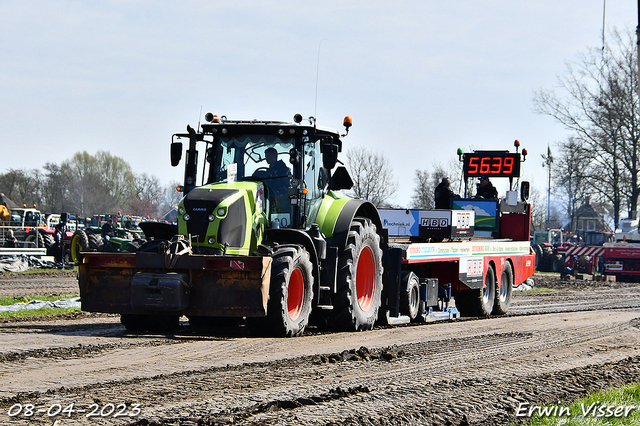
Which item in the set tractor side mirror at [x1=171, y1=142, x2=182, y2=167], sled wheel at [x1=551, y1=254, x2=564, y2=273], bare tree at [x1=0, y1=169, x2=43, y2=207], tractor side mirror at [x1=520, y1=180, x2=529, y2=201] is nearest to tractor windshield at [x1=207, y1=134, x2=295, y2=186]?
tractor side mirror at [x1=171, y1=142, x2=182, y2=167]

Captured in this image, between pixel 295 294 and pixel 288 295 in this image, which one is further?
pixel 295 294

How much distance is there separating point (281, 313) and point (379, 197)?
35.7 metres

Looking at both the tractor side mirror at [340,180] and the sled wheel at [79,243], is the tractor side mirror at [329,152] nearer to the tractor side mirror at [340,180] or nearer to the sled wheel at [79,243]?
the tractor side mirror at [340,180]

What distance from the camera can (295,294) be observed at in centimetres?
992

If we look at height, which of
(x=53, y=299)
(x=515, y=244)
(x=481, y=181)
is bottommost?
(x=53, y=299)

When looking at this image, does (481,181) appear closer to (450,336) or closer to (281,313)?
(450,336)

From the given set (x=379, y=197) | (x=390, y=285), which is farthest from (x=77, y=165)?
(x=390, y=285)

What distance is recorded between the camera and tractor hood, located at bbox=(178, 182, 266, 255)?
9586 mm

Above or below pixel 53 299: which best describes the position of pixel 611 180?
above

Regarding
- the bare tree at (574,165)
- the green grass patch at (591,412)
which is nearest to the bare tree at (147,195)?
the bare tree at (574,165)

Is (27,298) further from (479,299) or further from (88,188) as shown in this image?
(88,188)

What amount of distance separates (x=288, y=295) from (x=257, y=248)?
757 millimetres

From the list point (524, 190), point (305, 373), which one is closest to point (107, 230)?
point (524, 190)

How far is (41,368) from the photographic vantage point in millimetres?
7172
